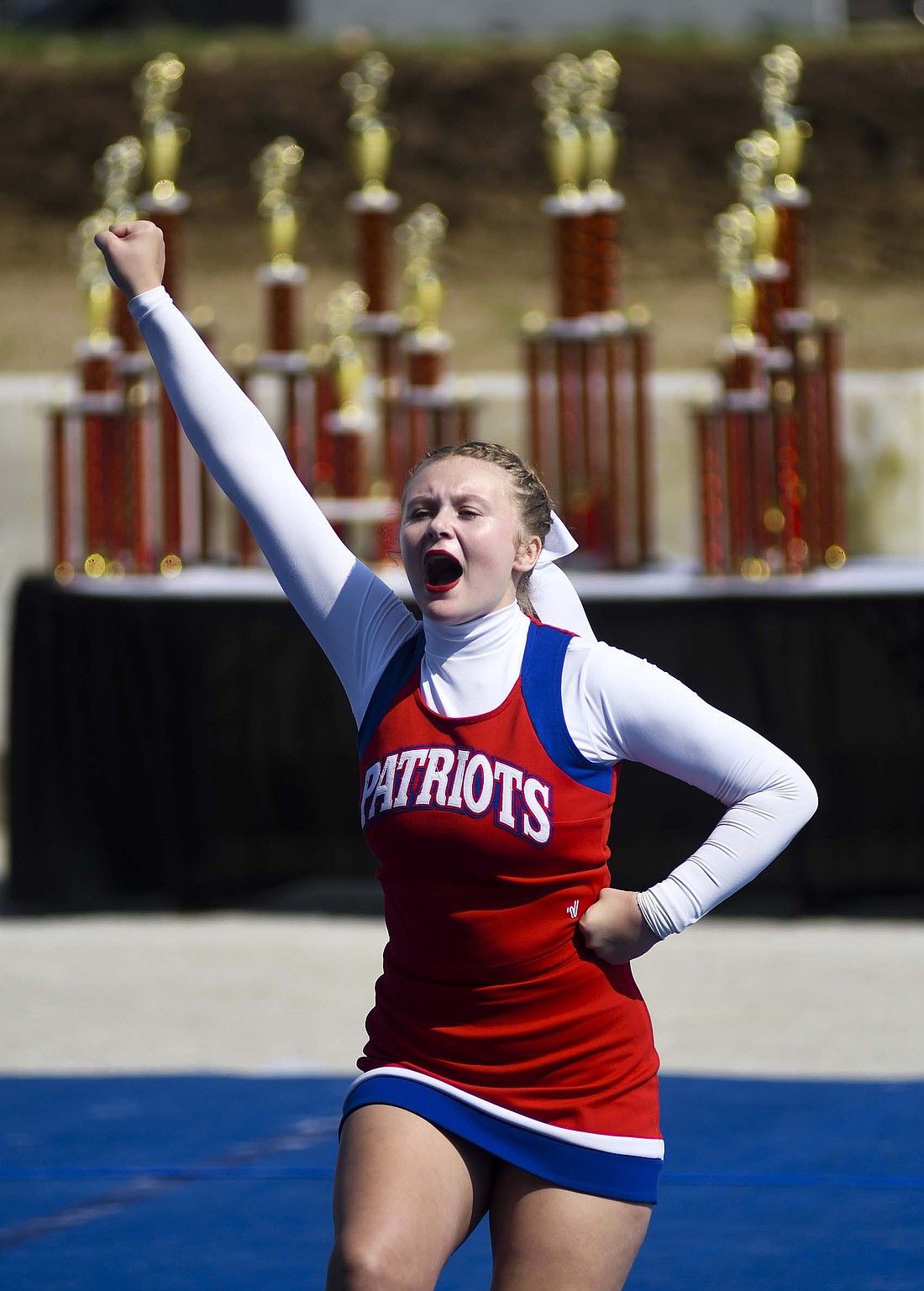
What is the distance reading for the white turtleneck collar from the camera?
2.41 metres

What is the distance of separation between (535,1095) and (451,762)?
401 mm

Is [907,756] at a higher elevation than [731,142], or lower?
lower

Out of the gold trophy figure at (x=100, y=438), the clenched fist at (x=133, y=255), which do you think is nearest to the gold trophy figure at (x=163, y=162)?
the gold trophy figure at (x=100, y=438)

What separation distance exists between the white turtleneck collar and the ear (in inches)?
3.1

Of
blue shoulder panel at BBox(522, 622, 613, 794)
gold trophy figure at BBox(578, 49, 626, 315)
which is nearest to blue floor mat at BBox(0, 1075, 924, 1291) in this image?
blue shoulder panel at BBox(522, 622, 613, 794)

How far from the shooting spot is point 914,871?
6.98 metres

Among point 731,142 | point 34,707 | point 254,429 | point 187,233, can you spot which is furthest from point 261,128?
point 254,429

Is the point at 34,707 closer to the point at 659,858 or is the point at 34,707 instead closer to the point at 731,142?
the point at 659,858

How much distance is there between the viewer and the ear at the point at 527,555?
2525 millimetres

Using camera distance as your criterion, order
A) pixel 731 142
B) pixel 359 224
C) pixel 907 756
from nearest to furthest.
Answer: pixel 907 756 < pixel 359 224 < pixel 731 142

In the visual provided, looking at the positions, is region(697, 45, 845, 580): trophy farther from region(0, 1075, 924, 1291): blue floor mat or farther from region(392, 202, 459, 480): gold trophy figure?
region(0, 1075, 924, 1291): blue floor mat

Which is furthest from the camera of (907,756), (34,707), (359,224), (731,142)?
(731,142)

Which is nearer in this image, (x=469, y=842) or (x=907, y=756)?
(x=469, y=842)

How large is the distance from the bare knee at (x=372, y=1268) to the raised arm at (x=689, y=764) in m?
0.43
